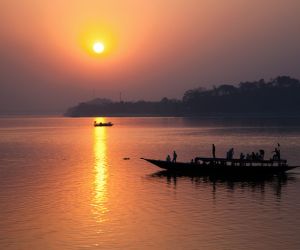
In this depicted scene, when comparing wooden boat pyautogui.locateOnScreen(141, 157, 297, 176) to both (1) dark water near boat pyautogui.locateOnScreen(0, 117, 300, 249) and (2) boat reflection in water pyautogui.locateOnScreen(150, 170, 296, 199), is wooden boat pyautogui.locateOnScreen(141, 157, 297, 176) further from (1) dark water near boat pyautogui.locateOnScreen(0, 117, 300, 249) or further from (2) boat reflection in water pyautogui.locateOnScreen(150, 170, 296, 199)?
(1) dark water near boat pyautogui.locateOnScreen(0, 117, 300, 249)

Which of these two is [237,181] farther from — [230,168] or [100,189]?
[100,189]

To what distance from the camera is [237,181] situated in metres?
54.8

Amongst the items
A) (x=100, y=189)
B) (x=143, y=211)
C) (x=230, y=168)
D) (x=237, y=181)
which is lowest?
(x=143, y=211)

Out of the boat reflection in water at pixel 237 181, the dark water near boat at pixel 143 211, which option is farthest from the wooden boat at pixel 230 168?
the dark water near boat at pixel 143 211

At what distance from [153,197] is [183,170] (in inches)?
572

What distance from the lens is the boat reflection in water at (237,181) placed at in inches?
1986

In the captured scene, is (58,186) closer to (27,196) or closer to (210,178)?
(27,196)

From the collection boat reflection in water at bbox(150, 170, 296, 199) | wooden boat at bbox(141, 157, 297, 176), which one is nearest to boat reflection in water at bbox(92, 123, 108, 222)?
boat reflection in water at bbox(150, 170, 296, 199)

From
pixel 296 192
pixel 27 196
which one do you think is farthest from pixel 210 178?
pixel 27 196

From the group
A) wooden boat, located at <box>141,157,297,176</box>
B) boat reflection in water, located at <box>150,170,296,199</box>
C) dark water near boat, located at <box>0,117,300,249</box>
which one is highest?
wooden boat, located at <box>141,157,297,176</box>

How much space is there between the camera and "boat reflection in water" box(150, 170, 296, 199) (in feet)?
165

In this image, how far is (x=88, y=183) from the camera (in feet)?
185

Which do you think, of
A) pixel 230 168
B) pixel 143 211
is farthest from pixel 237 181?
pixel 143 211

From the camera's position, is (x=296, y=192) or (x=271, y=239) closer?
(x=271, y=239)
